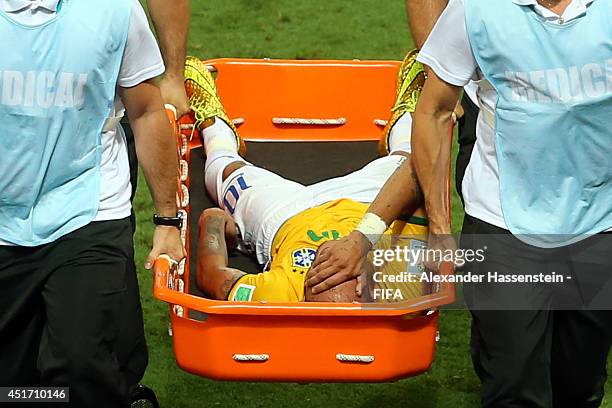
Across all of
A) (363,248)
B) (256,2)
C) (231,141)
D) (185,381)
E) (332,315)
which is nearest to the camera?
(332,315)

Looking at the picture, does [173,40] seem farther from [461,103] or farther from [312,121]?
[461,103]

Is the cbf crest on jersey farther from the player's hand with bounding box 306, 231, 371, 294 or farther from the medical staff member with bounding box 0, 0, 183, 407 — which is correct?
the medical staff member with bounding box 0, 0, 183, 407

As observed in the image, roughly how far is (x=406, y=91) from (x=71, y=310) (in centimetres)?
209

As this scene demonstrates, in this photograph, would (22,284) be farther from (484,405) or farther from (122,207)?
(484,405)

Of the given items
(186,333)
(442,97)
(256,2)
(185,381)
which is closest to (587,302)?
(442,97)

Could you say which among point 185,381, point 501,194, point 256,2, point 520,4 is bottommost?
point 185,381

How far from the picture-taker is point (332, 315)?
12.1 feet

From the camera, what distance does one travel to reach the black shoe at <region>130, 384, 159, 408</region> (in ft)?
14.4

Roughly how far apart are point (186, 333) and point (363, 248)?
0.60m

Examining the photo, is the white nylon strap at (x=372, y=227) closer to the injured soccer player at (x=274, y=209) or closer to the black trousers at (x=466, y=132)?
the injured soccer player at (x=274, y=209)

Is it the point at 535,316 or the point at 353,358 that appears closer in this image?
the point at 535,316

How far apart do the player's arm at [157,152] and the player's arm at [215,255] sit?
0.47 metres

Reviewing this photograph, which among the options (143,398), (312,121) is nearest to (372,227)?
(143,398)

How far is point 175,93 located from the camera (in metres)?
5.11
